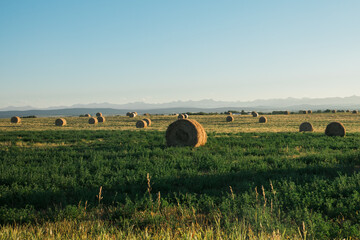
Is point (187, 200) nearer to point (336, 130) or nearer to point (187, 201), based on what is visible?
point (187, 201)

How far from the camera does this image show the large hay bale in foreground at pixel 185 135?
17.1 m

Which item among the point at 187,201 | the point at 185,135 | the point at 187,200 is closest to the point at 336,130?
the point at 185,135

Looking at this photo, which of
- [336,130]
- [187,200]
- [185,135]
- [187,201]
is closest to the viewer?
[187,201]

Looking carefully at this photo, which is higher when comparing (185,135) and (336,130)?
(185,135)

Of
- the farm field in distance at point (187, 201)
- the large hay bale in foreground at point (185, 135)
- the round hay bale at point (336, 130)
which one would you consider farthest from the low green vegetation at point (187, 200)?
the round hay bale at point (336, 130)

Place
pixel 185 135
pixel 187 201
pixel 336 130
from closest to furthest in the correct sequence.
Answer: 1. pixel 187 201
2. pixel 185 135
3. pixel 336 130

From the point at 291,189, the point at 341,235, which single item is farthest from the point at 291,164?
the point at 341,235

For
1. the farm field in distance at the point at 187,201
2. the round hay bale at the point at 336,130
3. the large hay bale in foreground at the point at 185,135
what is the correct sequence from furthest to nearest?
the round hay bale at the point at 336,130, the large hay bale in foreground at the point at 185,135, the farm field in distance at the point at 187,201

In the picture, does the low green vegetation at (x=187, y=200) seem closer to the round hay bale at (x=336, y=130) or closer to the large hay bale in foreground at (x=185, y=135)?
the large hay bale in foreground at (x=185, y=135)

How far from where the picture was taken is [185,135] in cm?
1744

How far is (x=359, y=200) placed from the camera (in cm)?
596

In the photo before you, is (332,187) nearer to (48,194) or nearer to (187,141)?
(48,194)

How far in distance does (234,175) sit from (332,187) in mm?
2936

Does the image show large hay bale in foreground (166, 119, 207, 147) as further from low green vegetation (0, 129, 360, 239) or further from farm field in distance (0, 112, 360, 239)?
farm field in distance (0, 112, 360, 239)
